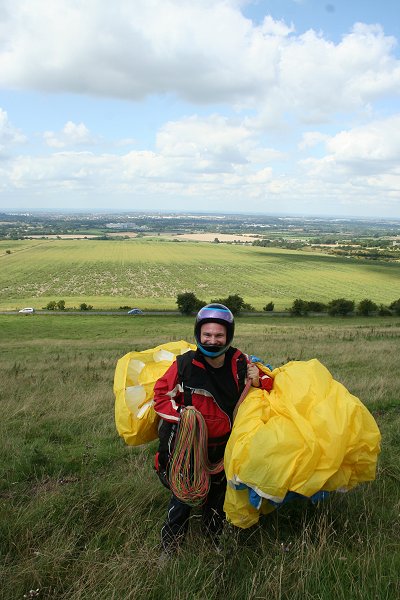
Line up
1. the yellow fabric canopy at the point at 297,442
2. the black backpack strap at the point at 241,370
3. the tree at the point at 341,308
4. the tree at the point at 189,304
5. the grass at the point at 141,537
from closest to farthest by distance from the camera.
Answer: the grass at the point at 141,537 → the yellow fabric canopy at the point at 297,442 → the black backpack strap at the point at 241,370 → the tree at the point at 189,304 → the tree at the point at 341,308

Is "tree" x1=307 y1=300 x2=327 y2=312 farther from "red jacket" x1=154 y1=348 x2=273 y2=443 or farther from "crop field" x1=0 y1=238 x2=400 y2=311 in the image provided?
"red jacket" x1=154 y1=348 x2=273 y2=443

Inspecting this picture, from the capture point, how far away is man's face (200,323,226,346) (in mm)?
3305

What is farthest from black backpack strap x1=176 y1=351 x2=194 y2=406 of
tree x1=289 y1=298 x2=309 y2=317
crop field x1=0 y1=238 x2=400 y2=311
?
crop field x1=0 y1=238 x2=400 y2=311

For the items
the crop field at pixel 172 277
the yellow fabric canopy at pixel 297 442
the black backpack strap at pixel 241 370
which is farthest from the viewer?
the crop field at pixel 172 277

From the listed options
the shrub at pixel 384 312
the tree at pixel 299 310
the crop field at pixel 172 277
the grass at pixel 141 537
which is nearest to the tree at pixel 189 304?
the crop field at pixel 172 277

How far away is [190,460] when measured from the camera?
328 cm

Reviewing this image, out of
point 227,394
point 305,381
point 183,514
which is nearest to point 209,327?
point 227,394

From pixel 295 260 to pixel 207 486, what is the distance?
5204 inches

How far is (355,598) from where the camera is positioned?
241 cm

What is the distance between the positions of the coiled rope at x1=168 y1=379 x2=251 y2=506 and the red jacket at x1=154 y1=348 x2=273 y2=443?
0.11 meters

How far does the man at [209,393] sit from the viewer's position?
3.32 metres

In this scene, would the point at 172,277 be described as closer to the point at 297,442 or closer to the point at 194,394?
the point at 194,394

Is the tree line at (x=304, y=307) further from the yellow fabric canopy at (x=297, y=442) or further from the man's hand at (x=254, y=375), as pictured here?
the yellow fabric canopy at (x=297, y=442)

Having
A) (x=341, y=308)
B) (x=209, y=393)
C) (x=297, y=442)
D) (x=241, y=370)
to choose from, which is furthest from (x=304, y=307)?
(x=297, y=442)
